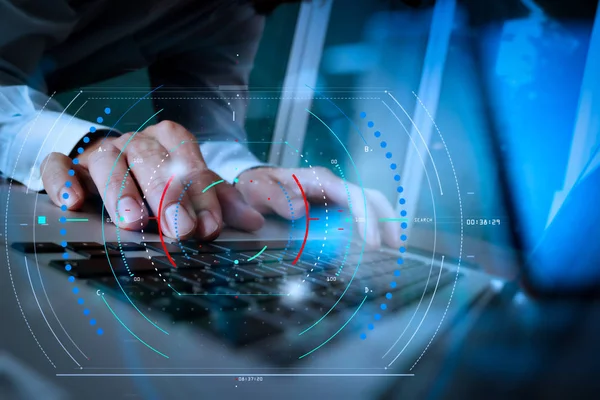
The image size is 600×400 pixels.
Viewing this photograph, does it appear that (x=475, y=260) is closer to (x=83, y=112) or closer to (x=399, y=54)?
(x=399, y=54)

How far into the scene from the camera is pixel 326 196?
0.48m

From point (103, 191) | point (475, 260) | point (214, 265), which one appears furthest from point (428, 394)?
point (103, 191)

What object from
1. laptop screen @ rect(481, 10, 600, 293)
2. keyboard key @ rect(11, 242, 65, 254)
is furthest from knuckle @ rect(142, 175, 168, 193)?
laptop screen @ rect(481, 10, 600, 293)

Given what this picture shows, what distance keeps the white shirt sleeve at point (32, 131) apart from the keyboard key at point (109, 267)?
9cm

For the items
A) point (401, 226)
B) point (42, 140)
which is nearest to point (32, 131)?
point (42, 140)

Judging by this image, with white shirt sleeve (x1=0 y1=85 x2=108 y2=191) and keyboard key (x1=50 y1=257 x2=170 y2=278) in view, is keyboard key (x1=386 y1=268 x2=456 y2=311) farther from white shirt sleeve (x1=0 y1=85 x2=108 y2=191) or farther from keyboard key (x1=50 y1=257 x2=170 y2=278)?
white shirt sleeve (x1=0 y1=85 x2=108 y2=191)

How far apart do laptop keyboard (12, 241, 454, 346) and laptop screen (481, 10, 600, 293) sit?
169mm

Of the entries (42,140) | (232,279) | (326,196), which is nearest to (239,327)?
(232,279)

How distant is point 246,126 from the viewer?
47 centimetres

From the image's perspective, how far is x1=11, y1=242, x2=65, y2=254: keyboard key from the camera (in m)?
0.47

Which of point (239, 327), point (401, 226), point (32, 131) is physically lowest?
point (239, 327)

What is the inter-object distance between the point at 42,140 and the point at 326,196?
30cm

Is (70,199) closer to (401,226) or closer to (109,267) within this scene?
(109,267)

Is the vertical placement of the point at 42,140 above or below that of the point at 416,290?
above
